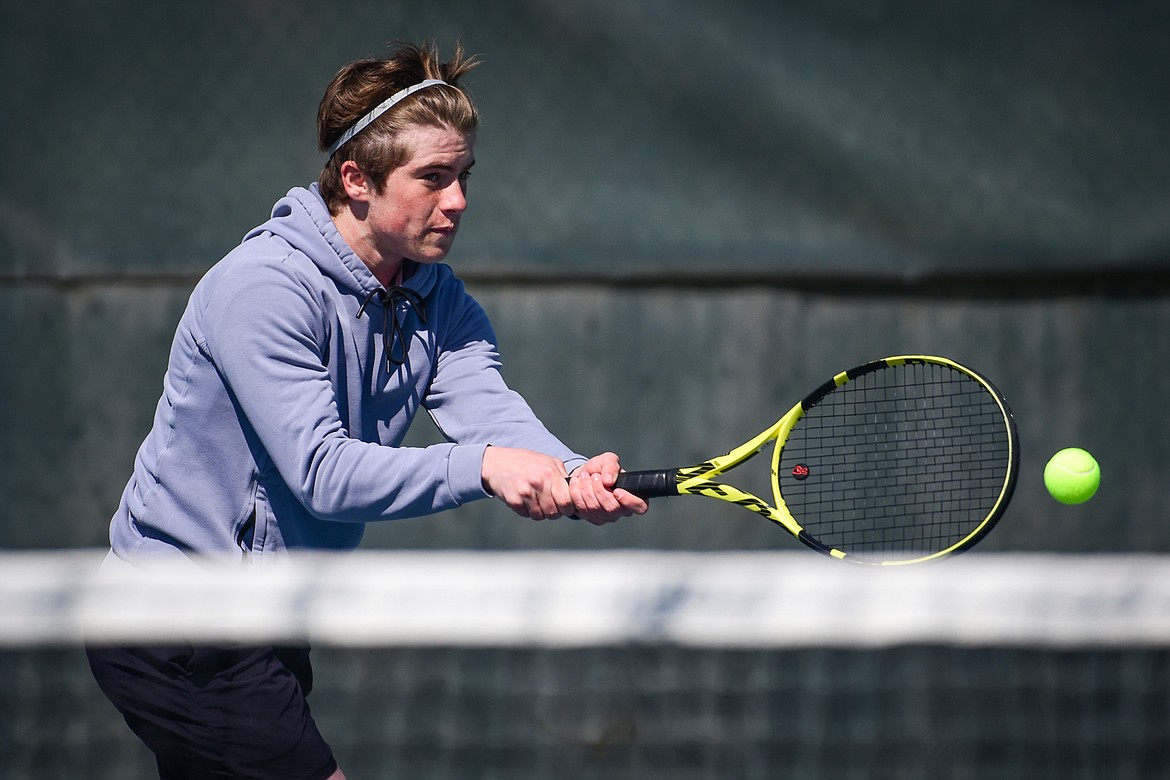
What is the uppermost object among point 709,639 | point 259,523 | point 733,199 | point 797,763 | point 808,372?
point 733,199

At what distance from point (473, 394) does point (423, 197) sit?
35 cm

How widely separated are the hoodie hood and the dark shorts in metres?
0.53

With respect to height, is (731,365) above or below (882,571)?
above

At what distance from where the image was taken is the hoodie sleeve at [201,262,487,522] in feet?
5.72

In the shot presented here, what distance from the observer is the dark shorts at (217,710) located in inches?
73.2

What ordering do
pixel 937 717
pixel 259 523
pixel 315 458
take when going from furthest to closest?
pixel 937 717
pixel 259 523
pixel 315 458

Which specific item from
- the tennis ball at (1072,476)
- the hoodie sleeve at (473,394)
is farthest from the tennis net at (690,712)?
the hoodie sleeve at (473,394)

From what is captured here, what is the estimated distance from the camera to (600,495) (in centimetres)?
188

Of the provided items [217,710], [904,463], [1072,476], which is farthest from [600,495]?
[904,463]

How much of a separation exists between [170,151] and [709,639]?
2.12 m

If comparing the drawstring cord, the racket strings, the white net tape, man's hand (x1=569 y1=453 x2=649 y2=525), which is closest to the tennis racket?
the racket strings

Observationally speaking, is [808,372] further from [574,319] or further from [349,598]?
[349,598]

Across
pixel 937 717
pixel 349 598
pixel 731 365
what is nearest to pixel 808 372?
pixel 731 365

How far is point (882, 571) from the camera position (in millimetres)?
1964
